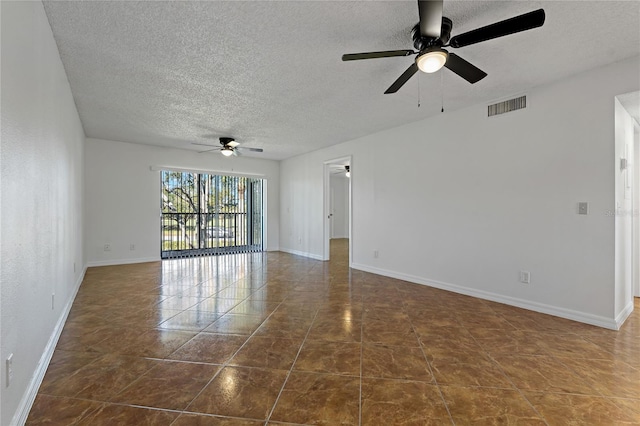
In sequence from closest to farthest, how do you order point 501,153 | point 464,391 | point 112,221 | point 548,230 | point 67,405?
point 67,405
point 464,391
point 548,230
point 501,153
point 112,221

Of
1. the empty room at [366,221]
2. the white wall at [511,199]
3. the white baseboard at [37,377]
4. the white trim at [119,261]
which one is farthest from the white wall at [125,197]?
the white wall at [511,199]

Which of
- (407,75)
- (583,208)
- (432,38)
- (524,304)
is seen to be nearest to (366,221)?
(524,304)

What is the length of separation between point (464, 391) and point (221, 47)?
125 inches

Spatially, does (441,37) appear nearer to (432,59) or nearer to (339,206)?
(432,59)

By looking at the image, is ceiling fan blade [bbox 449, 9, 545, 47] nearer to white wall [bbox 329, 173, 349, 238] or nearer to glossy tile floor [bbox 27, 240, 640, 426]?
glossy tile floor [bbox 27, 240, 640, 426]

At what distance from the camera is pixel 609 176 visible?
9.18ft

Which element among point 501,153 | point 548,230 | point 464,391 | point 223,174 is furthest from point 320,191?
point 464,391

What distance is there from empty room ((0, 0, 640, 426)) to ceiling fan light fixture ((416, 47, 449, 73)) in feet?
0.12

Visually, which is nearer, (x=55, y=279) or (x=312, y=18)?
(x=312, y=18)

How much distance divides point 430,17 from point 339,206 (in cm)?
955

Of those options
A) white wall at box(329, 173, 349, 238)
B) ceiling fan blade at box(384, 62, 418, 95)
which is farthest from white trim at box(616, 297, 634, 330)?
white wall at box(329, 173, 349, 238)

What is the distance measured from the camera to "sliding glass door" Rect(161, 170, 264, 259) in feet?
24.3

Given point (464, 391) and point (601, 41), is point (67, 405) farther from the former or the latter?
point (601, 41)

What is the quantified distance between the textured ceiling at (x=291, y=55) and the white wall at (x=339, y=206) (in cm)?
653
